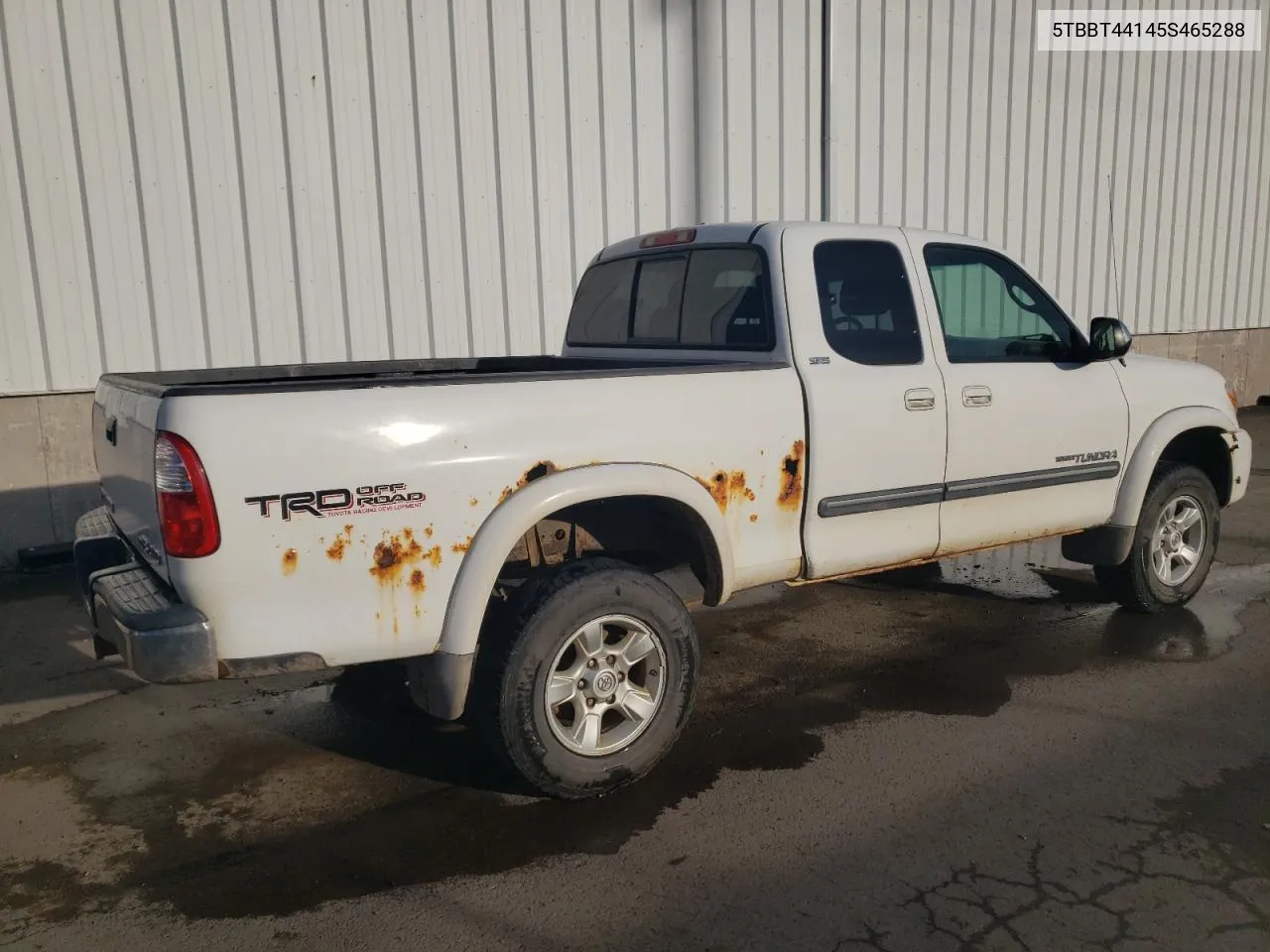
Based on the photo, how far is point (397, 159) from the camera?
8094 millimetres

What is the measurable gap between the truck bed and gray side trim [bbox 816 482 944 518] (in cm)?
63

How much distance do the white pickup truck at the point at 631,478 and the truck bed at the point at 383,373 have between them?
3 centimetres

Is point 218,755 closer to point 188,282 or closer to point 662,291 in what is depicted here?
point 662,291

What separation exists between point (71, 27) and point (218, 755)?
5703 mm

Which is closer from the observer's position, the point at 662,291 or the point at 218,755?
the point at 218,755

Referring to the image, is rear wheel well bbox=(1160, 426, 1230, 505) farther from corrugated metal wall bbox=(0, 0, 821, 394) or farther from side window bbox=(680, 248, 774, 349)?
corrugated metal wall bbox=(0, 0, 821, 394)

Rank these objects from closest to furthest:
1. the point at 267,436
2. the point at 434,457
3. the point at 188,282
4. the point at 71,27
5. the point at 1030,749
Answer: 1. the point at 267,436
2. the point at 434,457
3. the point at 1030,749
4. the point at 71,27
5. the point at 188,282

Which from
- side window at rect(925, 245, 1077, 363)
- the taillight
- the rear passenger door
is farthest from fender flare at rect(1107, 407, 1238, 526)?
the taillight

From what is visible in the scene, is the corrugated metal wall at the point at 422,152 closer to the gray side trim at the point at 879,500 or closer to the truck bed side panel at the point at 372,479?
the gray side trim at the point at 879,500

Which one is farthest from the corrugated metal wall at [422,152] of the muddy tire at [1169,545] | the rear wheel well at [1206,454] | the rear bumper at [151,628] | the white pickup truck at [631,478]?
the rear bumper at [151,628]

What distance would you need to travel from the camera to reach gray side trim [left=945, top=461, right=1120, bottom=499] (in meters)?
4.44

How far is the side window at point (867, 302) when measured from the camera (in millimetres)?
4148

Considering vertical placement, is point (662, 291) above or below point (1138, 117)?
below

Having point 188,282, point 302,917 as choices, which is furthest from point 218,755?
point 188,282
